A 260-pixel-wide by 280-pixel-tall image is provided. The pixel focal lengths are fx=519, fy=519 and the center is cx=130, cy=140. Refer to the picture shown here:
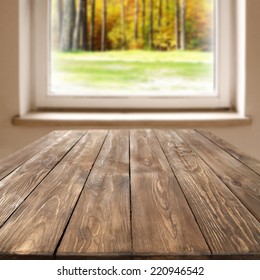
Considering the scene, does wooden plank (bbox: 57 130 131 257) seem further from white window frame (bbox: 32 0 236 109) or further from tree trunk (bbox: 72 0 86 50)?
tree trunk (bbox: 72 0 86 50)

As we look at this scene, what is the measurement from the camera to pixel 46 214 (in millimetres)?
858

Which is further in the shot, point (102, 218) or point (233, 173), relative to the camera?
point (233, 173)

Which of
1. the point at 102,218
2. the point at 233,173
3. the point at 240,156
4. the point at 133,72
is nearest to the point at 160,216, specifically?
the point at 102,218

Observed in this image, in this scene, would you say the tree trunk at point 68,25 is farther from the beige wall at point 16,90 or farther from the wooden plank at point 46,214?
the wooden plank at point 46,214

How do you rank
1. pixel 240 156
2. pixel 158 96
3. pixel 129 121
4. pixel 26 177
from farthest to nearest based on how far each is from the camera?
pixel 158 96, pixel 129 121, pixel 240 156, pixel 26 177

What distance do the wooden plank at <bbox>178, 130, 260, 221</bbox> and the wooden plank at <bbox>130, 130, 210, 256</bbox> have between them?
0.11 m

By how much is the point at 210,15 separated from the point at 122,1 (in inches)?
22.3

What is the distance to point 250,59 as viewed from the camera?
9.75 ft

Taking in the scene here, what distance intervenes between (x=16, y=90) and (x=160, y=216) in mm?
2283

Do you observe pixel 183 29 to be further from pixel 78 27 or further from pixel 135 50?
pixel 78 27

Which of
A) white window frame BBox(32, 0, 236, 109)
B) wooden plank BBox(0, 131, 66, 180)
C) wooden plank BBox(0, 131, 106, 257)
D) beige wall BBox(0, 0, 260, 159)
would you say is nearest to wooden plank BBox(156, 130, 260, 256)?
wooden plank BBox(0, 131, 106, 257)

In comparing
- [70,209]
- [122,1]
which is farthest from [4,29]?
[70,209]

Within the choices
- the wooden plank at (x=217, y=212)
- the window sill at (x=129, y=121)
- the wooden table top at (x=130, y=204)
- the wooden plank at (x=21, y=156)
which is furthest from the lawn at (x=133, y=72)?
the wooden plank at (x=217, y=212)
